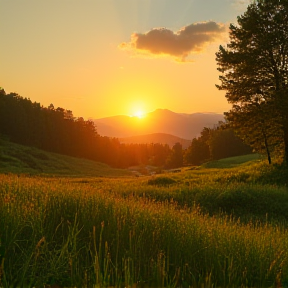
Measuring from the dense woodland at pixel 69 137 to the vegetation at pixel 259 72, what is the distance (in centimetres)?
5255

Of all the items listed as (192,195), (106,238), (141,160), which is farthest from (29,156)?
(141,160)

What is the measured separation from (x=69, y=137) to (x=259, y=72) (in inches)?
2899

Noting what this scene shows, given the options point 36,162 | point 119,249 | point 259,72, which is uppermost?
point 259,72

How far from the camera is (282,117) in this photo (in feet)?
92.8

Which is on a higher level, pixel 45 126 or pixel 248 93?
pixel 45 126

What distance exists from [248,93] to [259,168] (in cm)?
723

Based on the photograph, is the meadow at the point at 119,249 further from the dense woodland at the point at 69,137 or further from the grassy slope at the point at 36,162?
the dense woodland at the point at 69,137

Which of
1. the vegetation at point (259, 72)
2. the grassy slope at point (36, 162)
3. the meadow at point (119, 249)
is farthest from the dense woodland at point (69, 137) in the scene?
the meadow at point (119, 249)

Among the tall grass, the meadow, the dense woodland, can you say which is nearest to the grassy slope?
the dense woodland

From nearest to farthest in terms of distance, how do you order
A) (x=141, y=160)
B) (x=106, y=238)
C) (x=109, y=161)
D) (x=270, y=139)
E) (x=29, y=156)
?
(x=106, y=238), (x=270, y=139), (x=29, y=156), (x=109, y=161), (x=141, y=160)

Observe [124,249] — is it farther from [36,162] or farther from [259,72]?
[36,162]

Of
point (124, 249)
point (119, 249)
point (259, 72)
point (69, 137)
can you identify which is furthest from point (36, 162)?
point (124, 249)

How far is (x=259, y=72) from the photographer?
97.6 feet

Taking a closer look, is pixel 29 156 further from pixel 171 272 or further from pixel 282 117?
pixel 171 272
